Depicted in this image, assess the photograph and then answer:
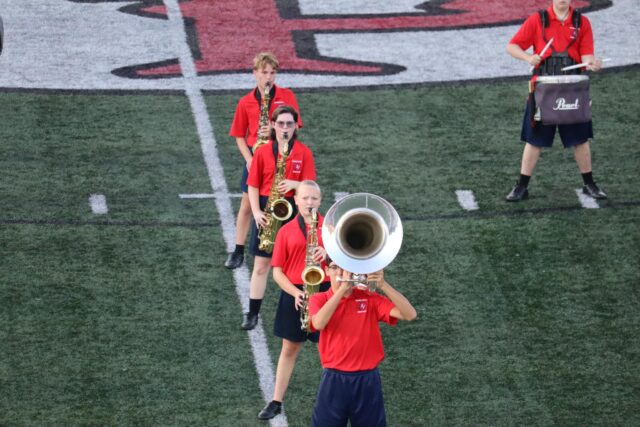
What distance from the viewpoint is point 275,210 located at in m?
10.3

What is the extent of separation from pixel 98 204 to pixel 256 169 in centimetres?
258

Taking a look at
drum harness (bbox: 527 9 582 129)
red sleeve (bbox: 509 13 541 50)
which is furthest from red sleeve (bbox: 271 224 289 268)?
red sleeve (bbox: 509 13 541 50)

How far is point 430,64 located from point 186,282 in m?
5.31

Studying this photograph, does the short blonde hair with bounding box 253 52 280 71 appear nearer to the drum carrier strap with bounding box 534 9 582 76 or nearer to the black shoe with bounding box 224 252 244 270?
the black shoe with bounding box 224 252 244 270

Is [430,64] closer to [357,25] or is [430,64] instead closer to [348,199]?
[357,25]

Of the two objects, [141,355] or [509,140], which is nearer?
[141,355]

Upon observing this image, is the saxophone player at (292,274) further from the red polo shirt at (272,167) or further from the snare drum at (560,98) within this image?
the snare drum at (560,98)

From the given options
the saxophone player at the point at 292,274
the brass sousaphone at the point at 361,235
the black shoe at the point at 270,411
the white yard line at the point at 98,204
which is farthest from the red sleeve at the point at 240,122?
the brass sousaphone at the point at 361,235

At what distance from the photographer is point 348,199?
8.01 meters

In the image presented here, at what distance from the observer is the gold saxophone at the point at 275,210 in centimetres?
1025

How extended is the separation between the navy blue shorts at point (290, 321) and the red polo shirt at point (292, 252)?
20cm

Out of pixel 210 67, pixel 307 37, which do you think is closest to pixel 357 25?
pixel 307 37

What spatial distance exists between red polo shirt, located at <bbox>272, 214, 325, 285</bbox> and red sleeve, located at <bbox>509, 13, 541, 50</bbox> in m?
3.77

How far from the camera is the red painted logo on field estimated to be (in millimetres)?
15516
